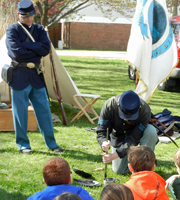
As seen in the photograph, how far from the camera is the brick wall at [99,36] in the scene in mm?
33938

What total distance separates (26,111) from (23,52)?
0.86 metres

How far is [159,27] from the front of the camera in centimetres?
676

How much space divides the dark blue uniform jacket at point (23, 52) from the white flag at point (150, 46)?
227 cm

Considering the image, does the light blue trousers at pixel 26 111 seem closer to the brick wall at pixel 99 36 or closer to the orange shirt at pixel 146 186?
the orange shirt at pixel 146 186

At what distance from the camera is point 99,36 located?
113 feet

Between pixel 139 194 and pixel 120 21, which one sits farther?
pixel 120 21

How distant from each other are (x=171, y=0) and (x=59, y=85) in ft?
52.3

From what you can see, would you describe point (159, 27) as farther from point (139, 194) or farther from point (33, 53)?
point (139, 194)

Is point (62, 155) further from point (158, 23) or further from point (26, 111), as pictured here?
point (158, 23)

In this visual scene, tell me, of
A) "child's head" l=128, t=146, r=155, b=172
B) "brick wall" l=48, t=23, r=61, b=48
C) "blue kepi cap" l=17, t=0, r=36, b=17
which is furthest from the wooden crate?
"brick wall" l=48, t=23, r=61, b=48

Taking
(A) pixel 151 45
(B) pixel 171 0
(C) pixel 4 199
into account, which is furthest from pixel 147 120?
(B) pixel 171 0

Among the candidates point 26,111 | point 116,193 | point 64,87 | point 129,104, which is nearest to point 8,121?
point 26,111

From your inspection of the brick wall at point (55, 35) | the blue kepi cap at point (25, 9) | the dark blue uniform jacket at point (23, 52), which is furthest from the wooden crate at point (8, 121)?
the brick wall at point (55, 35)

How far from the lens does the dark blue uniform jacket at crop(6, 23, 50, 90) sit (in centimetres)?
479
